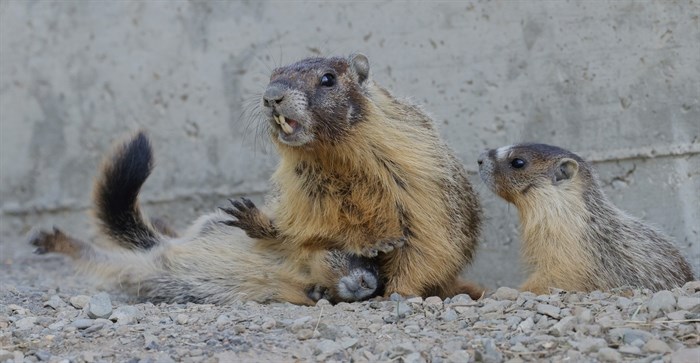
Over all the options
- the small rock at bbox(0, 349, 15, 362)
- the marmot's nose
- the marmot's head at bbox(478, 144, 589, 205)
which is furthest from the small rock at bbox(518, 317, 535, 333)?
the small rock at bbox(0, 349, 15, 362)

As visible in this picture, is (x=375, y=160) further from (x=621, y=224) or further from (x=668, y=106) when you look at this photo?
(x=668, y=106)

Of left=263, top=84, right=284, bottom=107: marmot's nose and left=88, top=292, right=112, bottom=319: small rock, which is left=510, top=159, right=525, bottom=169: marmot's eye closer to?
left=263, top=84, right=284, bottom=107: marmot's nose

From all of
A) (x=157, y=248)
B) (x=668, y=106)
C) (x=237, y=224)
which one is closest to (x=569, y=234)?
(x=668, y=106)

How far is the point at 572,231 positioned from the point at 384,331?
67.2 inches

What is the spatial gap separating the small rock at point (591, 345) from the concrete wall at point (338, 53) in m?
2.83

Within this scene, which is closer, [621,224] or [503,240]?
[621,224]

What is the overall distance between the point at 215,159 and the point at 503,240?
8.04ft

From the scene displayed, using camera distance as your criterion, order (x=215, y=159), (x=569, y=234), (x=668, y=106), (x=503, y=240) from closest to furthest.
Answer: (x=569, y=234), (x=668, y=106), (x=503, y=240), (x=215, y=159)

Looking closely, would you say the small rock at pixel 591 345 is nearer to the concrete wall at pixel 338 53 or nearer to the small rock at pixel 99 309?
the small rock at pixel 99 309

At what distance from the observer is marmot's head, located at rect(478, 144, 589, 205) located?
20.0ft

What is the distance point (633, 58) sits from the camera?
684cm

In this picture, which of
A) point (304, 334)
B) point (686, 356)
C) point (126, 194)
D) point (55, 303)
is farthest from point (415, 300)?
point (126, 194)

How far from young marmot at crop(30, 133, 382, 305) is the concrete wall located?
1.10 m

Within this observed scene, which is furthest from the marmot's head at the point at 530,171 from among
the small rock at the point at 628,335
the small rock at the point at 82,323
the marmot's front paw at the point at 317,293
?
the small rock at the point at 82,323
